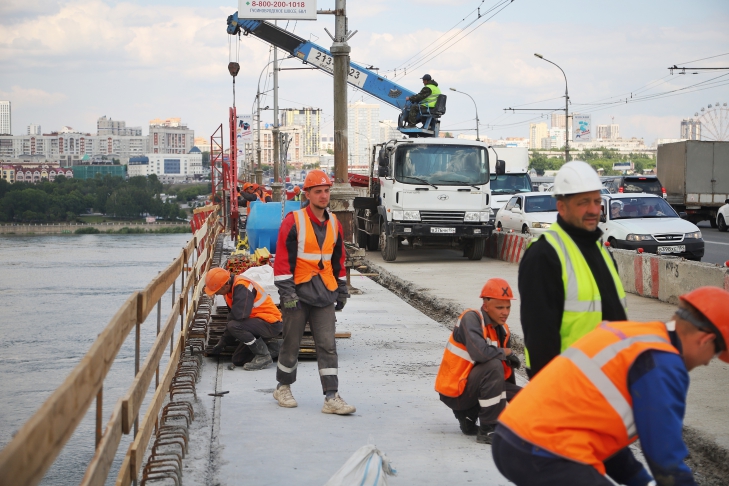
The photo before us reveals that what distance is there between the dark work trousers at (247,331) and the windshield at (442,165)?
1138 centimetres

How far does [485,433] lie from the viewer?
588 cm

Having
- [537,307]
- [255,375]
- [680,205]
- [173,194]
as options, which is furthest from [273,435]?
[173,194]

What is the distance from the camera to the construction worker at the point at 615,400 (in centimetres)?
255

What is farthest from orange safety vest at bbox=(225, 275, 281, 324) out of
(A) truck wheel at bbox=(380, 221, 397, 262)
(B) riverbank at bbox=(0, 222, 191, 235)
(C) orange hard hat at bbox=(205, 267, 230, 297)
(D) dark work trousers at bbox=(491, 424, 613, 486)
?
(B) riverbank at bbox=(0, 222, 191, 235)

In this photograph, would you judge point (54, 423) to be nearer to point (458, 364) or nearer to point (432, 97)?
point (458, 364)

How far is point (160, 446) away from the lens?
5578 millimetres

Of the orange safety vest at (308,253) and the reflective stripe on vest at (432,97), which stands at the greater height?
the reflective stripe on vest at (432,97)

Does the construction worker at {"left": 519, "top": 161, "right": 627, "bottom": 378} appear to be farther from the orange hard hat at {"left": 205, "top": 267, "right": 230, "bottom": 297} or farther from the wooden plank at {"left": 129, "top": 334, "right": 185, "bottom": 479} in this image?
the orange hard hat at {"left": 205, "top": 267, "right": 230, "bottom": 297}

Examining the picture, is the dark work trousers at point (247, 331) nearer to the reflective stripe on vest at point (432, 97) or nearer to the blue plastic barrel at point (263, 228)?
the blue plastic barrel at point (263, 228)

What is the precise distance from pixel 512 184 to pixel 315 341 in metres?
24.5

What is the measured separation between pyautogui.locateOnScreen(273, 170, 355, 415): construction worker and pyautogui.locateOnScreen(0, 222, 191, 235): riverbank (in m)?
32.9

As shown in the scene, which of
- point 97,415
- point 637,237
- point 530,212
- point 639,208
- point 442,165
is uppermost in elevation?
point 442,165

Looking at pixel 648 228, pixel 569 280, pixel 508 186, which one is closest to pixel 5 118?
pixel 508 186

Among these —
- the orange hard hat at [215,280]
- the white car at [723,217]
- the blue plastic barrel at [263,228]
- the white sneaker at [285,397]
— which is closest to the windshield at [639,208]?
the blue plastic barrel at [263,228]
